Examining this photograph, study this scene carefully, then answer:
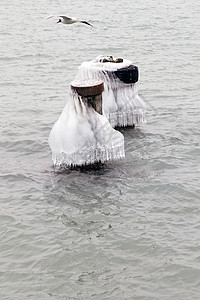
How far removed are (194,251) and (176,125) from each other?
4283mm

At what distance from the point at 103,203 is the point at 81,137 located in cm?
91

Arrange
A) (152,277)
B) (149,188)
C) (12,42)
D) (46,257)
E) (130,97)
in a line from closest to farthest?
(152,277) < (46,257) < (149,188) < (130,97) < (12,42)

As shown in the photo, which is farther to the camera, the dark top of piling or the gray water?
the dark top of piling

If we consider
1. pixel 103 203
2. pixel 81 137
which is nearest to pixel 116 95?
pixel 81 137

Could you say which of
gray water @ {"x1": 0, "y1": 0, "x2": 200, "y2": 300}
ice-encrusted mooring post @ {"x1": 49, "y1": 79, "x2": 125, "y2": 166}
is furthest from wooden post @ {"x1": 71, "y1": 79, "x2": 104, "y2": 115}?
gray water @ {"x1": 0, "y1": 0, "x2": 200, "y2": 300}

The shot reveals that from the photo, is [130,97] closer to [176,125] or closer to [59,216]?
[176,125]

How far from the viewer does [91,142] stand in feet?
24.8

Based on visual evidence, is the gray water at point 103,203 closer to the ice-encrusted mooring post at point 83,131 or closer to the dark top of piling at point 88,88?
the ice-encrusted mooring post at point 83,131

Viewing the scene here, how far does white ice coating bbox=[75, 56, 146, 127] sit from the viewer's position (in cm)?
855

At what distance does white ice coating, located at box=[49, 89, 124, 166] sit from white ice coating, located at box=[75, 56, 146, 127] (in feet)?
3.54

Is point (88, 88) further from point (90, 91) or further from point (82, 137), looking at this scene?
point (82, 137)

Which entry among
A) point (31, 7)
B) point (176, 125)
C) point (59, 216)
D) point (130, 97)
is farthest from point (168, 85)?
point (31, 7)

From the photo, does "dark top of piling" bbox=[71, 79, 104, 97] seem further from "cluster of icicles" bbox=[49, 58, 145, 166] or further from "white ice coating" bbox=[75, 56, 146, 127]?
"white ice coating" bbox=[75, 56, 146, 127]

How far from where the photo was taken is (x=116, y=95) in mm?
8914
